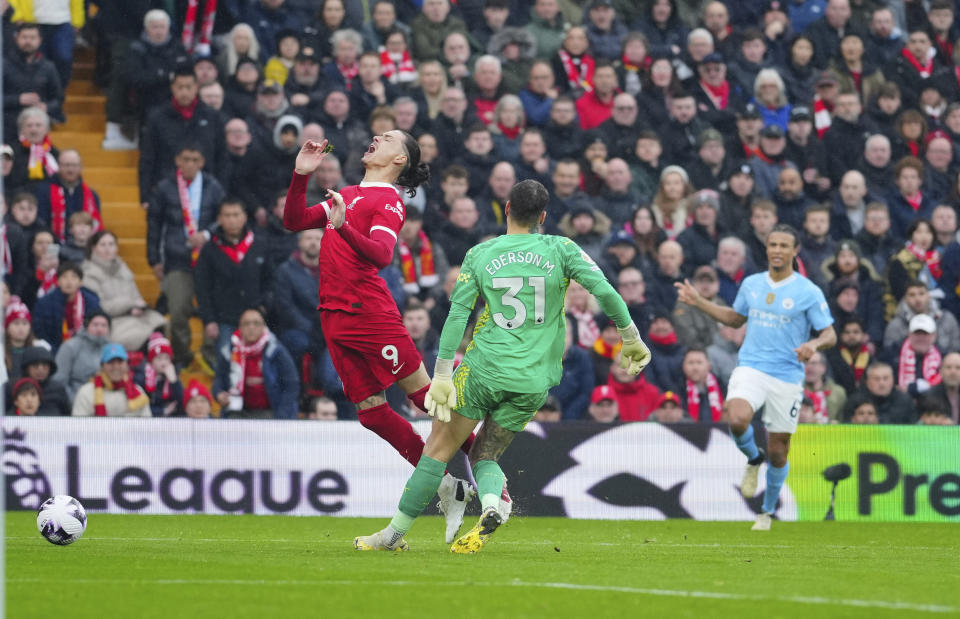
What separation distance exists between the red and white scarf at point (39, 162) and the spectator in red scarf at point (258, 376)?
288cm

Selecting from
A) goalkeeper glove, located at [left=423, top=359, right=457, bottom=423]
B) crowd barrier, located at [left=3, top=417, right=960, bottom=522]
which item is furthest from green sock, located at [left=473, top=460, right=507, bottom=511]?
crowd barrier, located at [left=3, top=417, right=960, bottom=522]

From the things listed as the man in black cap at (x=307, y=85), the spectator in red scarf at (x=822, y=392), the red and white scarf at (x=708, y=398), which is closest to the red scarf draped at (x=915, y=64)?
the spectator in red scarf at (x=822, y=392)

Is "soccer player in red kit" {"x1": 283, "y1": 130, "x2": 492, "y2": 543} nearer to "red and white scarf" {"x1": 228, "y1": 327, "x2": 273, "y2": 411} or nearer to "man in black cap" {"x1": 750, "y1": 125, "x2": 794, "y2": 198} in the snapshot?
"red and white scarf" {"x1": 228, "y1": 327, "x2": 273, "y2": 411}

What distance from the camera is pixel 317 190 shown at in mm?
17031

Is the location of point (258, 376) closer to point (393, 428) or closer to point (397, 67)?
point (397, 67)

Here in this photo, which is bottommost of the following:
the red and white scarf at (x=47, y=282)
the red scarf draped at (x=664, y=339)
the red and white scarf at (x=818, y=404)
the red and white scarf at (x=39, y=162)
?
the red and white scarf at (x=818, y=404)

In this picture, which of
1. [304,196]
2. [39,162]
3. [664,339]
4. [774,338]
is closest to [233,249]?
[39,162]

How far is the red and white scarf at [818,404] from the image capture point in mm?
16406

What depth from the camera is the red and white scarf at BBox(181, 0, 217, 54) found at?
61.3 ft

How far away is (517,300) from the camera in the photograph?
9.10 meters

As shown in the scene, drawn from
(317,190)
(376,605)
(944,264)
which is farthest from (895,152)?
(376,605)

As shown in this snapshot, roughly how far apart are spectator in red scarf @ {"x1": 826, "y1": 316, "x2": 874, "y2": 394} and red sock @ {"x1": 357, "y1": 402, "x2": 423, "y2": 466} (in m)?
8.03

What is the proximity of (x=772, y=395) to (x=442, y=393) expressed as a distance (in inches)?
207

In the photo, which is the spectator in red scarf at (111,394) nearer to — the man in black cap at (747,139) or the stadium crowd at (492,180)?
the stadium crowd at (492,180)
